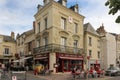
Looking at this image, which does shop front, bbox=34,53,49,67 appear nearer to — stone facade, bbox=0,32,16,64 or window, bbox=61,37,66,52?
window, bbox=61,37,66,52

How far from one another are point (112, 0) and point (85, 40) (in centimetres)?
2802

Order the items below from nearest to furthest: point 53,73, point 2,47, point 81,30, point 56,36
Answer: point 53,73 < point 56,36 < point 81,30 < point 2,47

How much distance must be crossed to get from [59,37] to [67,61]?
3.44m

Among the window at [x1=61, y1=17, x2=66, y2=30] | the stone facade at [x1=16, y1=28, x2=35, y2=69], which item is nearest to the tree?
the window at [x1=61, y1=17, x2=66, y2=30]

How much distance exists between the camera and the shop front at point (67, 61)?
2723 cm

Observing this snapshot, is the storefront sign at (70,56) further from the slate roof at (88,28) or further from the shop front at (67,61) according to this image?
the slate roof at (88,28)

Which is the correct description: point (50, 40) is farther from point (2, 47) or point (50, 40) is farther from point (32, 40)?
point (2, 47)

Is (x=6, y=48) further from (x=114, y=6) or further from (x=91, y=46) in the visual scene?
(x=114, y=6)

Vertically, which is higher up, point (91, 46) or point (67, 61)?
point (91, 46)

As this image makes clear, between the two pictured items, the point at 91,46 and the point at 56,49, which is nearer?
the point at 56,49

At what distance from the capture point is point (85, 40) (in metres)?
34.2

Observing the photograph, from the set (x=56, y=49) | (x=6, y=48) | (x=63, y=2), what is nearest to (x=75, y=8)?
(x=63, y=2)

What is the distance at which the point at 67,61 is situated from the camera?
28438 mm

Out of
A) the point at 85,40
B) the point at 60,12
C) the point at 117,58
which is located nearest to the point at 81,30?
the point at 85,40
